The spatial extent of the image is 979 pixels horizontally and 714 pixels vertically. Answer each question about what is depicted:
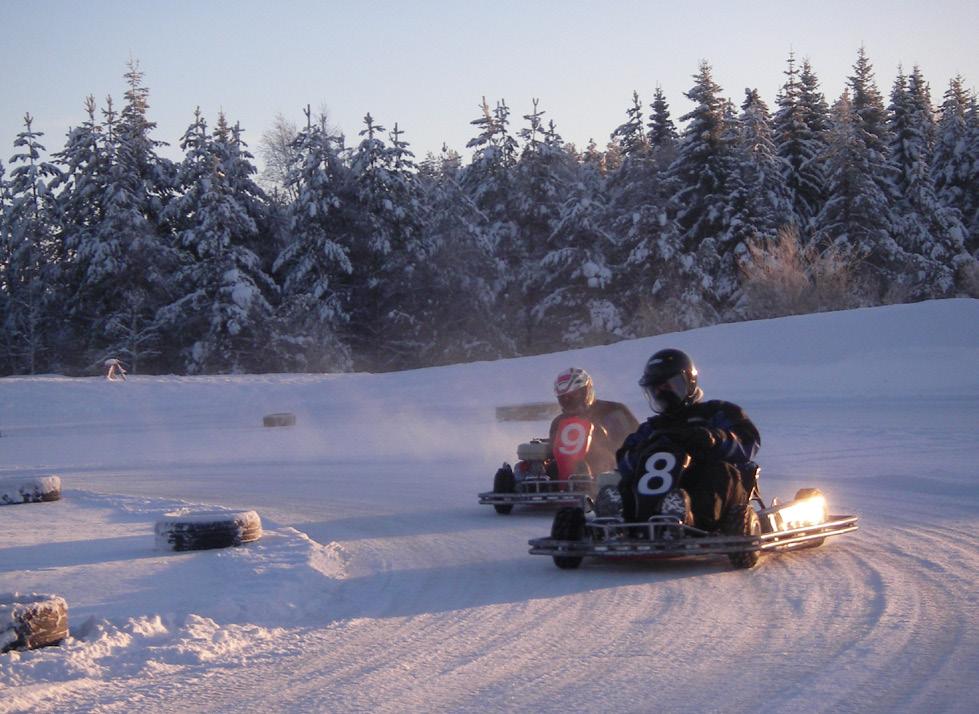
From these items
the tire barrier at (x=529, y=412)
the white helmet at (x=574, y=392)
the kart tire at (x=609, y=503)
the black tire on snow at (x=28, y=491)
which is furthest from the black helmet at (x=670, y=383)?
the tire barrier at (x=529, y=412)

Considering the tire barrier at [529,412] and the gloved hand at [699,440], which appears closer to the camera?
the gloved hand at [699,440]

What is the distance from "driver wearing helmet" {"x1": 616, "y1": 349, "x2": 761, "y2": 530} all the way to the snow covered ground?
0.46 metres

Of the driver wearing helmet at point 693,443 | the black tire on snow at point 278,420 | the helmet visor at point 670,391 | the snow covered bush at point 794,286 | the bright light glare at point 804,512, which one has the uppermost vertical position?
the snow covered bush at point 794,286

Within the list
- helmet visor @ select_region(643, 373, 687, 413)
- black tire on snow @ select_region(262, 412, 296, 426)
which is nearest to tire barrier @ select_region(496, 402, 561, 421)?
black tire on snow @ select_region(262, 412, 296, 426)

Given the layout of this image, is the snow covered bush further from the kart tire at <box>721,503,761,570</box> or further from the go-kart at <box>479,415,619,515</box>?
the kart tire at <box>721,503,761,570</box>

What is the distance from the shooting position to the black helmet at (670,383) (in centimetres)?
853

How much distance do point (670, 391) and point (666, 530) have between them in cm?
126

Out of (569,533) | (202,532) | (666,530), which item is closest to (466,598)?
(569,533)

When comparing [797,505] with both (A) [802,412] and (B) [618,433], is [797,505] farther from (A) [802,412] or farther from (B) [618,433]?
(A) [802,412]

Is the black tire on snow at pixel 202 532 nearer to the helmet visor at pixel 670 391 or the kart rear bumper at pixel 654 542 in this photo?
the kart rear bumper at pixel 654 542

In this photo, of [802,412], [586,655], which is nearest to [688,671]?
[586,655]

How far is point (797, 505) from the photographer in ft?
27.8

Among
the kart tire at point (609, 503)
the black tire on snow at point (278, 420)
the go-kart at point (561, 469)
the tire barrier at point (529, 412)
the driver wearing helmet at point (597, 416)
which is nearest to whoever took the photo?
the kart tire at point (609, 503)

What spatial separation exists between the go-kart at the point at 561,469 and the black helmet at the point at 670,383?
2.74 meters
